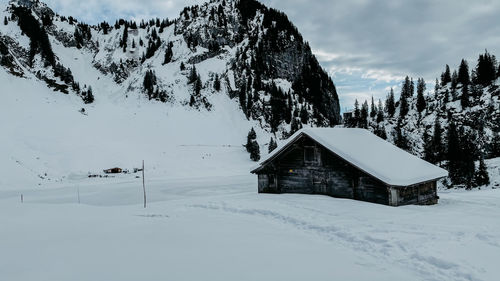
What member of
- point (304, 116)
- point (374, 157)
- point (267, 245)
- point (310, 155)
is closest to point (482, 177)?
point (374, 157)

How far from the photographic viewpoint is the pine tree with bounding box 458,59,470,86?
8962 cm

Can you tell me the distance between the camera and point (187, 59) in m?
82.7

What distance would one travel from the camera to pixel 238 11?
96.8 m

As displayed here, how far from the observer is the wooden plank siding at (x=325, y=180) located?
54.8 ft

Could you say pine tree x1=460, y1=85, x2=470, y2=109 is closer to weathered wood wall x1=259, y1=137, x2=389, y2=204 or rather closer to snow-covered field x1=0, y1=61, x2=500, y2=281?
snow-covered field x1=0, y1=61, x2=500, y2=281

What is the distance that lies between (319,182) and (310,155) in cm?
180

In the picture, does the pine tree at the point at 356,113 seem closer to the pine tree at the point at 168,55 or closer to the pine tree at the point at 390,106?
the pine tree at the point at 390,106

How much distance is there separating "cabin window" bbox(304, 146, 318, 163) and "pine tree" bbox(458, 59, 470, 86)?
301ft

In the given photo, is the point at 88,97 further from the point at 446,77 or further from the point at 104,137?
the point at 446,77

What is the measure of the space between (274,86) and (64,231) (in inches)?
2896

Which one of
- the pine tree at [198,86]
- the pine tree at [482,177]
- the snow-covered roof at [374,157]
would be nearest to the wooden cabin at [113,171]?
the snow-covered roof at [374,157]

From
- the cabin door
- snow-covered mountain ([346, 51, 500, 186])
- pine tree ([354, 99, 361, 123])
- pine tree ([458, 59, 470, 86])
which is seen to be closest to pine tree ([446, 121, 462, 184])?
snow-covered mountain ([346, 51, 500, 186])

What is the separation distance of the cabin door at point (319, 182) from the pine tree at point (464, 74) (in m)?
92.1

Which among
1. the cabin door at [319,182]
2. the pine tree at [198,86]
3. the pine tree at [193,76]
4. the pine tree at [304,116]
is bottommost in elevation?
the cabin door at [319,182]
